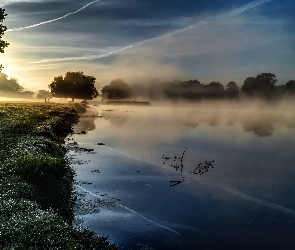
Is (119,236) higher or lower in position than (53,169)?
lower

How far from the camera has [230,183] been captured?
33.0 m

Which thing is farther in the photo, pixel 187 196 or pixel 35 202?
pixel 187 196

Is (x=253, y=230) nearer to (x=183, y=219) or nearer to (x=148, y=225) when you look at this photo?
(x=183, y=219)

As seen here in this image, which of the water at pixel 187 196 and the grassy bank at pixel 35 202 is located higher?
the grassy bank at pixel 35 202

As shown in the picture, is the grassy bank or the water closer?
the grassy bank

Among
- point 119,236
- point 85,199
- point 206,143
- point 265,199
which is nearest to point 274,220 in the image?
point 265,199

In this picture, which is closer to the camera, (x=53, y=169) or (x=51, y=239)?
(x=51, y=239)

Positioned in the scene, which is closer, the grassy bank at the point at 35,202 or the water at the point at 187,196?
the grassy bank at the point at 35,202

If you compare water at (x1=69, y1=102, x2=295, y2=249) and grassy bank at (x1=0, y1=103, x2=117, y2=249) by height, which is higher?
grassy bank at (x1=0, y1=103, x2=117, y2=249)

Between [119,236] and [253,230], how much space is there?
9353mm

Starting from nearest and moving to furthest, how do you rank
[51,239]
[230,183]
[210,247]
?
[51,239]
[210,247]
[230,183]

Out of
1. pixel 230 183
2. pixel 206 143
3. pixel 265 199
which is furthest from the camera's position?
pixel 206 143

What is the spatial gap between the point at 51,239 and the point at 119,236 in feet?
20.3

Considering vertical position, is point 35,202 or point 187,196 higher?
point 35,202
